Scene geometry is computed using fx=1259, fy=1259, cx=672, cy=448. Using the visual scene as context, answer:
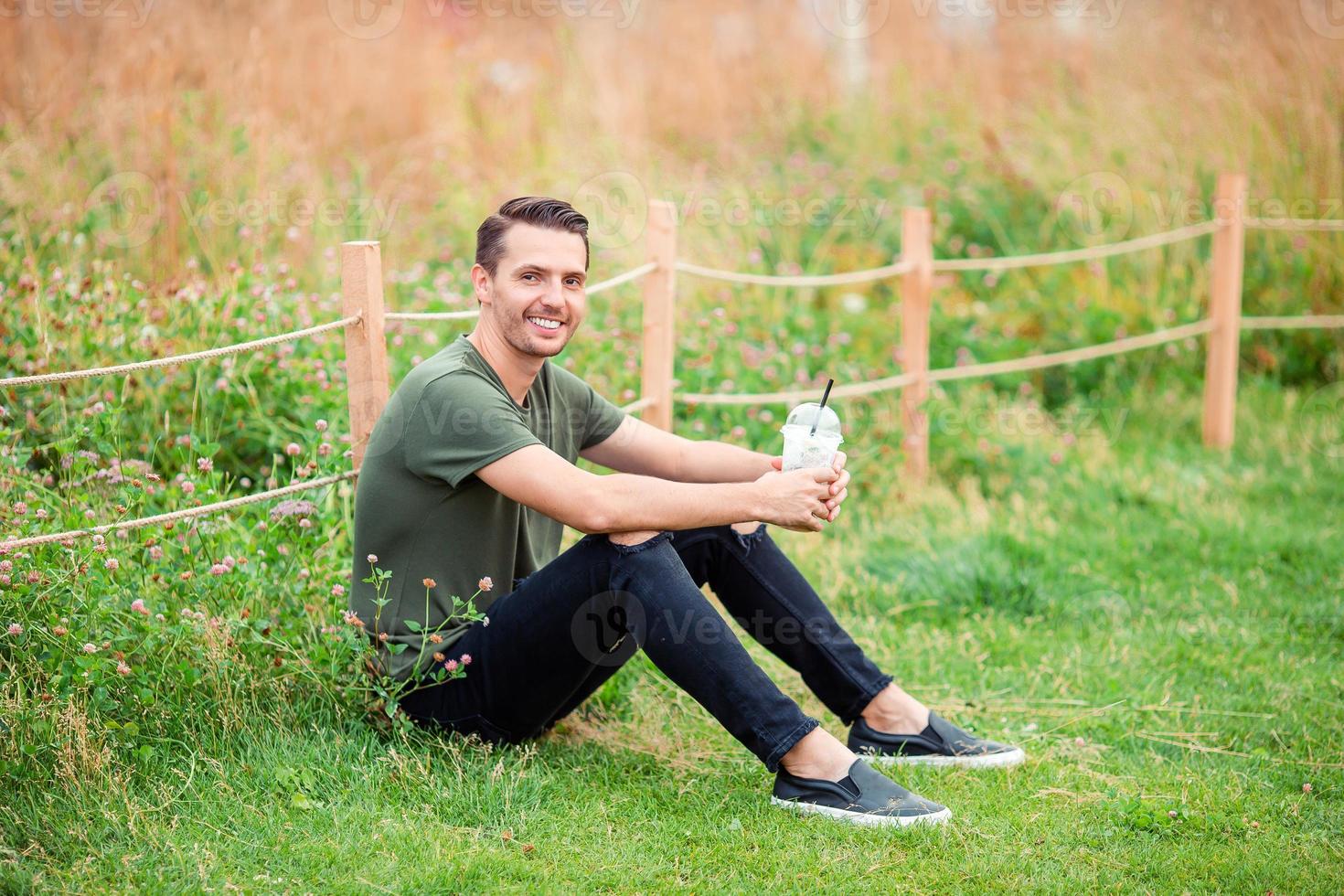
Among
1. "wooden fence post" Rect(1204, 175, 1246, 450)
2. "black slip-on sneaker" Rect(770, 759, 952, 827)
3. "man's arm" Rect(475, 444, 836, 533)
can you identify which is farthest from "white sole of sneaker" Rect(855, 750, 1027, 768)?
"wooden fence post" Rect(1204, 175, 1246, 450)

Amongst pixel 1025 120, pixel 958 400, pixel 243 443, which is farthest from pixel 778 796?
pixel 1025 120

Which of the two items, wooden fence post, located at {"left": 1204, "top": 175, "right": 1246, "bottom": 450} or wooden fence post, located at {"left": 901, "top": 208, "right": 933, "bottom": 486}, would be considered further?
wooden fence post, located at {"left": 1204, "top": 175, "right": 1246, "bottom": 450}

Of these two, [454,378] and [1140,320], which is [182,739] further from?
[1140,320]

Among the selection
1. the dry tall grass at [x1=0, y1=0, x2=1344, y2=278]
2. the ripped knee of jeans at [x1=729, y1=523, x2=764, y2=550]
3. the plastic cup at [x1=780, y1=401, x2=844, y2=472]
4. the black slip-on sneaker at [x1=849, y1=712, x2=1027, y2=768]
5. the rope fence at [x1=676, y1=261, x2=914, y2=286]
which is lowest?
the black slip-on sneaker at [x1=849, y1=712, x2=1027, y2=768]

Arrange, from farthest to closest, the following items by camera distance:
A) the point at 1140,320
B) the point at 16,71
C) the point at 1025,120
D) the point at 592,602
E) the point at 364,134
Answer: the point at 1025,120, the point at 364,134, the point at 1140,320, the point at 16,71, the point at 592,602

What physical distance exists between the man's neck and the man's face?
0.03 m

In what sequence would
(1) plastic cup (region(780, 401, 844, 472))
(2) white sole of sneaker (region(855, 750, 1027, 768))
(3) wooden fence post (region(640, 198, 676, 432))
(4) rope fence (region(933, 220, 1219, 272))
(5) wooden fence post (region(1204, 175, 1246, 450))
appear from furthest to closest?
1. (5) wooden fence post (region(1204, 175, 1246, 450))
2. (4) rope fence (region(933, 220, 1219, 272))
3. (3) wooden fence post (region(640, 198, 676, 432))
4. (2) white sole of sneaker (region(855, 750, 1027, 768))
5. (1) plastic cup (region(780, 401, 844, 472))

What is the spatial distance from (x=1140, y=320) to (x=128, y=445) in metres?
5.09

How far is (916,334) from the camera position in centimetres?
537

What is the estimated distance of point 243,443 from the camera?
13.3 ft

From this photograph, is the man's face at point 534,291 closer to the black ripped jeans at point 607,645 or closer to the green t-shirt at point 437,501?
the green t-shirt at point 437,501

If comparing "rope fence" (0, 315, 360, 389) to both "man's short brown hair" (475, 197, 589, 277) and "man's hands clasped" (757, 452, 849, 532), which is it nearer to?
"man's short brown hair" (475, 197, 589, 277)

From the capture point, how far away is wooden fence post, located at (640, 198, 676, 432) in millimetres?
4129

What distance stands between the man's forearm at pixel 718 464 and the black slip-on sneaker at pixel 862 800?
2.57 ft
